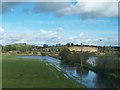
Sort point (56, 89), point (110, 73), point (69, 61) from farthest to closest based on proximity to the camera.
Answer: point (69, 61) → point (110, 73) → point (56, 89)

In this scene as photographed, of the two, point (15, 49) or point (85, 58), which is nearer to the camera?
point (85, 58)

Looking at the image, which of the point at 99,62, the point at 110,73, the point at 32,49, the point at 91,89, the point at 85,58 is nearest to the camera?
the point at 91,89

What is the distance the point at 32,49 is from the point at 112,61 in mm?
124882

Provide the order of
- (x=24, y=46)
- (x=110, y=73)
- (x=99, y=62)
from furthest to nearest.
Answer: (x=24, y=46), (x=99, y=62), (x=110, y=73)

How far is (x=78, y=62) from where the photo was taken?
2830 inches

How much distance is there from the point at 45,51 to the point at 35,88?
14332cm

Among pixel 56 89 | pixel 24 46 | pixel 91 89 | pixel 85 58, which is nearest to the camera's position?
pixel 56 89

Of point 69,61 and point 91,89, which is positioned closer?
point 91,89

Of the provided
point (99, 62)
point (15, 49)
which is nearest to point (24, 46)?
point (15, 49)

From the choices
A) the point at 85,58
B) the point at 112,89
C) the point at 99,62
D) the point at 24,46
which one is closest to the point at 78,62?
the point at 85,58

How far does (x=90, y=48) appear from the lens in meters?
84.3

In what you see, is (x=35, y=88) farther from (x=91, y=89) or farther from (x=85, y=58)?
(x=85, y=58)

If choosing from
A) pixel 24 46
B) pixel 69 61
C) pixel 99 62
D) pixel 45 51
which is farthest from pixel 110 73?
pixel 45 51

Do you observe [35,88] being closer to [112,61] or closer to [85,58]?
[112,61]
